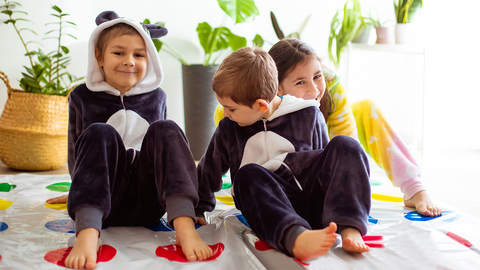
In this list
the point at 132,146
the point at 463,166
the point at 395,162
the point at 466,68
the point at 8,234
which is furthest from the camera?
the point at 466,68

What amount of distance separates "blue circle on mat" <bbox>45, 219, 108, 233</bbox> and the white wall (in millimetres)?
1622

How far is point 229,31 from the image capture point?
2.39 meters

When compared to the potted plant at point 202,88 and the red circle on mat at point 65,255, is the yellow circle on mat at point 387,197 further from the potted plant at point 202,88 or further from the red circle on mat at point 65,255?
the potted plant at point 202,88

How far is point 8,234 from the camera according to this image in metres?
0.95

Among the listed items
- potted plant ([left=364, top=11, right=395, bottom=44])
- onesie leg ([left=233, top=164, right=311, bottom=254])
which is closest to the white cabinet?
potted plant ([left=364, top=11, right=395, bottom=44])

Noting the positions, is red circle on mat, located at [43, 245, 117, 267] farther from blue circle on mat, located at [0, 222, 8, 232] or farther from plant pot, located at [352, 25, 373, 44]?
plant pot, located at [352, 25, 373, 44]

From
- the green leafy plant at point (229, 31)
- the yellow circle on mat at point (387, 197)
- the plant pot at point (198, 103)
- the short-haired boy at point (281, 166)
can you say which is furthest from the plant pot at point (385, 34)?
the short-haired boy at point (281, 166)

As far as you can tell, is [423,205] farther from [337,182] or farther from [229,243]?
[229,243]

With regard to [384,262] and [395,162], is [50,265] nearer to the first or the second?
[384,262]

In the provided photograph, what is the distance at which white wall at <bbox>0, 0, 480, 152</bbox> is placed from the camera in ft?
8.66

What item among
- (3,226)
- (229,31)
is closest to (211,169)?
(3,226)

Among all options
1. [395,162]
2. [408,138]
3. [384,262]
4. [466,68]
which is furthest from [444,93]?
[384,262]

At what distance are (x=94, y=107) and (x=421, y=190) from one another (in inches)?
39.5

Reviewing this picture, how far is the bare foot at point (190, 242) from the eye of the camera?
82 centimetres
